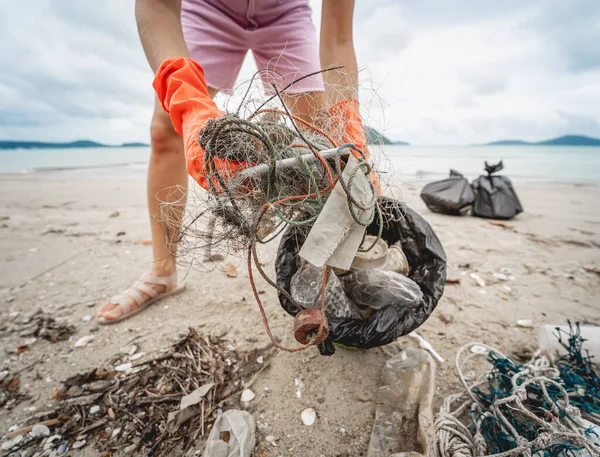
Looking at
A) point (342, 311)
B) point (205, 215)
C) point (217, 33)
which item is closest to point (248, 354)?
point (342, 311)

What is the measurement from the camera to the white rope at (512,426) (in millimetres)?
815

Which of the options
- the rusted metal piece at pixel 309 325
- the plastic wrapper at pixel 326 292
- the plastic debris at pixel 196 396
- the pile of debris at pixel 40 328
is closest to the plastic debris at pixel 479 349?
the plastic wrapper at pixel 326 292

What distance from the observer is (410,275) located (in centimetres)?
137

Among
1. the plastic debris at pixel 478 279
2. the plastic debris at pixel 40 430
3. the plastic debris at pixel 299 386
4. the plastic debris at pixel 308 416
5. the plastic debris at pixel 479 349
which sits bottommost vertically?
the plastic debris at pixel 40 430

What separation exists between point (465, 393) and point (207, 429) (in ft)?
3.30

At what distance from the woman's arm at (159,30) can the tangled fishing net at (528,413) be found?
176 centimetres

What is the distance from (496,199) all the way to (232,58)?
3.32 meters

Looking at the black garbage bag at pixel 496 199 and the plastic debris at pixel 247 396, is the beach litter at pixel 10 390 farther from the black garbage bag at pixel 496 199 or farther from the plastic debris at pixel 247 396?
the black garbage bag at pixel 496 199

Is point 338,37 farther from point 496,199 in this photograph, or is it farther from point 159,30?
point 496,199

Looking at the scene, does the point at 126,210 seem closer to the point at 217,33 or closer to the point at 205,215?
the point at 217,33

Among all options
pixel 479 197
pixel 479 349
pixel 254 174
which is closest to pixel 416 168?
pixel 479 197

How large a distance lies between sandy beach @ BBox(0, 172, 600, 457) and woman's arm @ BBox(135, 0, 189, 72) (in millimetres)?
945

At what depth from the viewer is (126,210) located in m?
4.05

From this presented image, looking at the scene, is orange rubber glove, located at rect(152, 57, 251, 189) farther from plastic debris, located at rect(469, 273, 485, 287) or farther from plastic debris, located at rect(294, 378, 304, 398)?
plastic debris, located at rect(469, 273, 485, 287)
